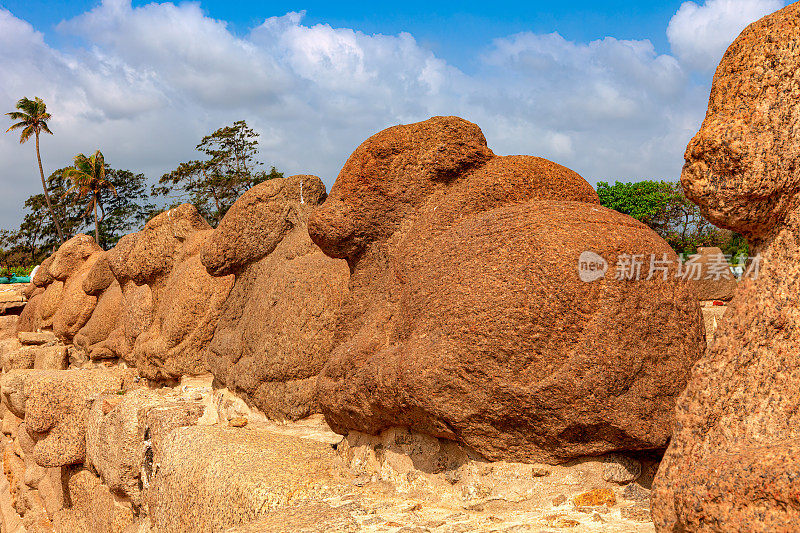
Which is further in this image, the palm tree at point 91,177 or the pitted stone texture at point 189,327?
the palm tree at point 91,177

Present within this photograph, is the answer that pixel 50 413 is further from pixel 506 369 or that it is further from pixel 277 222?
pixel 506 369

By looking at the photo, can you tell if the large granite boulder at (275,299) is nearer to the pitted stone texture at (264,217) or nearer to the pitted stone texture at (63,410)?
the pitted stone texture at (264,217)

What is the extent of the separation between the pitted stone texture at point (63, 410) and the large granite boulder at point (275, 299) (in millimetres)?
1437

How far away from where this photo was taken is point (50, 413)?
6020 mm

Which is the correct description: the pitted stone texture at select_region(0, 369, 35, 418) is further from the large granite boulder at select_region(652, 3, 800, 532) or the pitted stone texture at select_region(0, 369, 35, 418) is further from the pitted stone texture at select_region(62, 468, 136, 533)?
the large granite boulder at select_region(652, 3, 800, 532)

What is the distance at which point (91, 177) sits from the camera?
2591cm

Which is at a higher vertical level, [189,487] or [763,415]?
[763,415]

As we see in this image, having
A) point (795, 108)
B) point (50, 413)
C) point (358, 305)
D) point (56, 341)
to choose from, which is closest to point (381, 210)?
point (358, 305)

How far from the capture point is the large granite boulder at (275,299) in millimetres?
4129

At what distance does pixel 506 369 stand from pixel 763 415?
0.88 m

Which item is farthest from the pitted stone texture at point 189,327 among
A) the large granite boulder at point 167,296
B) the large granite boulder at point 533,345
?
the large granite boulder at point 533,345

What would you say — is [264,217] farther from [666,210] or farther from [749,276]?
[666,210]

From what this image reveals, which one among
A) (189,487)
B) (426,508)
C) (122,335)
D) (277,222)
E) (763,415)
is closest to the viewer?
(763,415)

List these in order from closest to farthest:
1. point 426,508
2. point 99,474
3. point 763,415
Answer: point 763,415, point 426,508, point 99,474
